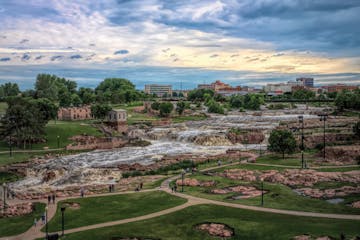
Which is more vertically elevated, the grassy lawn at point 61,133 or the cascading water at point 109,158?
the grassy lawn at point 61,133

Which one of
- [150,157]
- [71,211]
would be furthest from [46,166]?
[71,211]

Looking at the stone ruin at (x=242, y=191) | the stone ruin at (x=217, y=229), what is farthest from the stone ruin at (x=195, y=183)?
the stone ruin at (x=217, y=229)

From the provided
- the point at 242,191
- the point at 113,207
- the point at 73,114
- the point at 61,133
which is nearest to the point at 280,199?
the point at 242,191

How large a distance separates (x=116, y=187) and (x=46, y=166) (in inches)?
1086

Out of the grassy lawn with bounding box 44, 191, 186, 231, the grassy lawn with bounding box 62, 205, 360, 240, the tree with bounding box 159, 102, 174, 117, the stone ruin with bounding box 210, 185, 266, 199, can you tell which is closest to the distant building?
the tree with bounding box 159, 102, 174, 117

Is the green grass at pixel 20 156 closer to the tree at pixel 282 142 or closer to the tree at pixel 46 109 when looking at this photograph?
the tree at pixel 46 109

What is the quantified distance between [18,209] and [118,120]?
8836cm

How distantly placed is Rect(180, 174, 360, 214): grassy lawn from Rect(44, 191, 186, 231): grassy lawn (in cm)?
515

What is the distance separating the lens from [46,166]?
78.2m

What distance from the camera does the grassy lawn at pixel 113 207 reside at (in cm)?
3928

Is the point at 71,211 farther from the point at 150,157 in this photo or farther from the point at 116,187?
the point at 150,157

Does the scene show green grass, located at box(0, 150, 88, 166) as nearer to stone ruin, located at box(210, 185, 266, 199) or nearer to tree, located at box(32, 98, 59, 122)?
tree, located at box(32, 98, 59, 122)

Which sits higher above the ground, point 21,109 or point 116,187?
point 21,109

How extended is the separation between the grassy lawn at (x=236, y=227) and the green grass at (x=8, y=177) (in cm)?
3981
